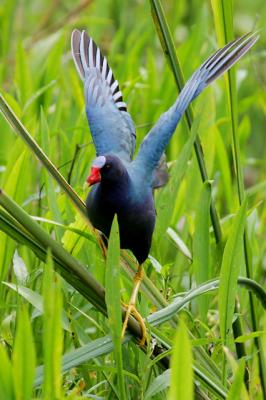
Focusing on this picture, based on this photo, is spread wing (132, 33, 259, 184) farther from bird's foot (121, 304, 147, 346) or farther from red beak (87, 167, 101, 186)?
bird's foot (121, 304, 147, 346)

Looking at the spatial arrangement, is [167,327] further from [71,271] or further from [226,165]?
[226,165]

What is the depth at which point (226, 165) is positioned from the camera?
333 centimetres

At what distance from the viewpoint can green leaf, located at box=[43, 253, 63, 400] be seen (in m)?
1.69

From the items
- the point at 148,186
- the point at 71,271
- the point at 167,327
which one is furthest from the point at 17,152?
the point at 71,271

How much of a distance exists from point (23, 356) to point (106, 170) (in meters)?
0.67

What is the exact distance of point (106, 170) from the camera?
2.23 meters

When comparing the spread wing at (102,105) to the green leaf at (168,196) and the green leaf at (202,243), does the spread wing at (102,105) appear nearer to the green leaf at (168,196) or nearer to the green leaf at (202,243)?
the green leaf at (168,196)

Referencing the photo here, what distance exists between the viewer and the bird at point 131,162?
2.23 meters

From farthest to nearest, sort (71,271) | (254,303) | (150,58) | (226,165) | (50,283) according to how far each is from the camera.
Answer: (150,58)
(226,165)
(254,303)
(71,271)
(50,283)

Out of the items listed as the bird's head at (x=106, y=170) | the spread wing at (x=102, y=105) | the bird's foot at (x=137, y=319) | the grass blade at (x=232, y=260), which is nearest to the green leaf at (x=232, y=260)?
the grass blade at (x=232, y=260)

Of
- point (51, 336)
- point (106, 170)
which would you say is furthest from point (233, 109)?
point (51, 336)

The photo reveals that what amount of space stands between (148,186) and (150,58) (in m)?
1.73

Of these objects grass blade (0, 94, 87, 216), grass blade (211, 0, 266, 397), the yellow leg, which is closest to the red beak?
grass blade (0, 94, 87, 216)

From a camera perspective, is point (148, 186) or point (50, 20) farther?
point (50, 20)
